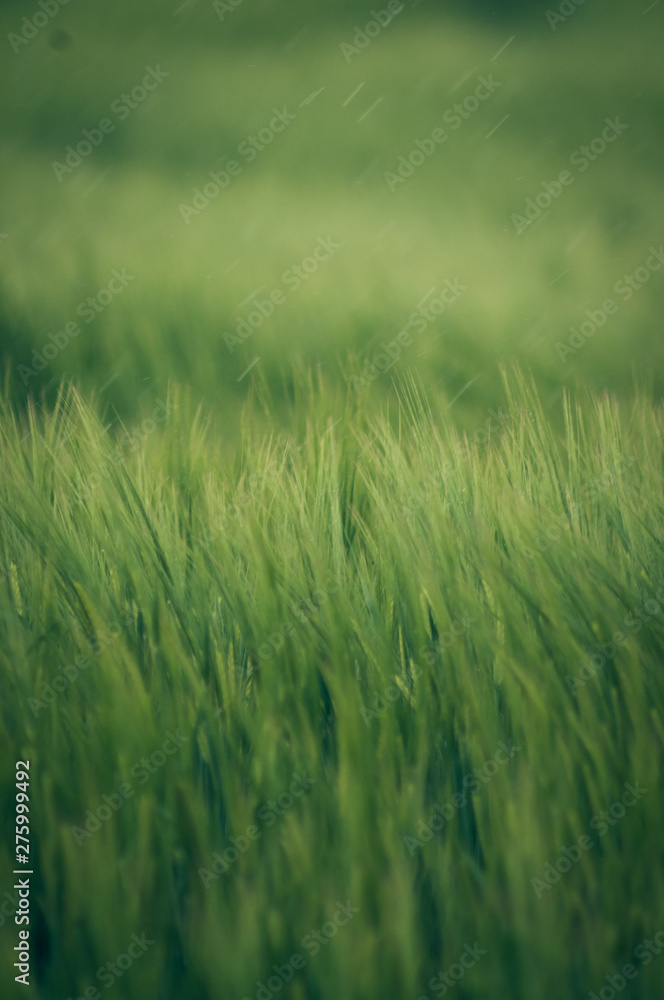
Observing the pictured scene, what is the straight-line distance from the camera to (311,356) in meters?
2.49
